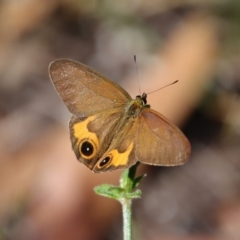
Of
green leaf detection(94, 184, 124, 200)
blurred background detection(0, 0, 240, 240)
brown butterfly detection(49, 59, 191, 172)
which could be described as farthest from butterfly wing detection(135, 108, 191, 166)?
blurred background detection(0, 0, 240, 240)

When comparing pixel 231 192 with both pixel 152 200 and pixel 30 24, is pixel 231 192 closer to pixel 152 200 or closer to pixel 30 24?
pixel 152 200

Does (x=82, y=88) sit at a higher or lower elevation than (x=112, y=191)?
higher

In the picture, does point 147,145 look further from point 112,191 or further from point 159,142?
point 112,191

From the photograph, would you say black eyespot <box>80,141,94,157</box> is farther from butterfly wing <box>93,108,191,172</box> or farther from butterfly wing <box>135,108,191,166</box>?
butterfly wing <box>135,108,191,166</box>

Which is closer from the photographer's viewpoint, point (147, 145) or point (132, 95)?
point (147, 145)

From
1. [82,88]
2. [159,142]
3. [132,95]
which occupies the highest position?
[82,88]

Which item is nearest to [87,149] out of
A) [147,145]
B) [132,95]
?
[147,145]

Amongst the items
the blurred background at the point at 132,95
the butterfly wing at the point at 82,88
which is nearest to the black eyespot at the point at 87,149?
the butterfly wing at the point at 82,88

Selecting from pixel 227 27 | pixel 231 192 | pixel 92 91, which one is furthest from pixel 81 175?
pixel 227 27
